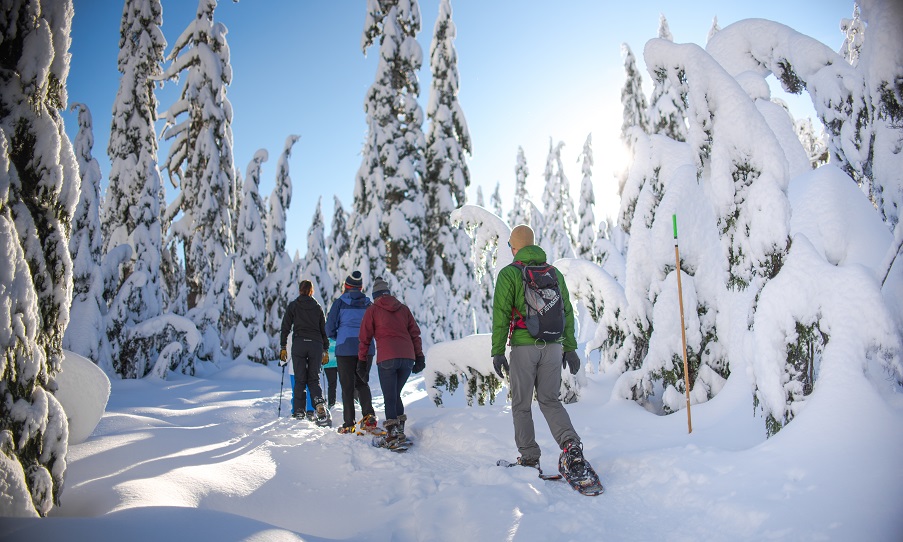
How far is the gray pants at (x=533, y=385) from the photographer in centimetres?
403

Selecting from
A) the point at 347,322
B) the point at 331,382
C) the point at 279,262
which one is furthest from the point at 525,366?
the point at 279,262

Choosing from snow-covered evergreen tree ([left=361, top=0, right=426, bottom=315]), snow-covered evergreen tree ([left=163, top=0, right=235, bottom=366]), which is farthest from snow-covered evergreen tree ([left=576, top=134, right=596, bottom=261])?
snow-covered evergreen tree ([left=163, top=0, right=235, bottom=366])

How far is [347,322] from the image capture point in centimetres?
627

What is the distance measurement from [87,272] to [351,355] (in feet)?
27.3

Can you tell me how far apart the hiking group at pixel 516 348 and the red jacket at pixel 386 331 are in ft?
0.04

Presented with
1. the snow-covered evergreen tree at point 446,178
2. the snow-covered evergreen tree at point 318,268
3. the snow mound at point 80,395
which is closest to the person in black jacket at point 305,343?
the snow mound at point 80,395

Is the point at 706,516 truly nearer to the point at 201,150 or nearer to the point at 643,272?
the point at 643,272

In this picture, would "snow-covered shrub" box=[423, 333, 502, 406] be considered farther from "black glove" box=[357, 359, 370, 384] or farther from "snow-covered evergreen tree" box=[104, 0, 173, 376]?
"snow-covered evergreen tree" box=[104, 0, 173, 376]

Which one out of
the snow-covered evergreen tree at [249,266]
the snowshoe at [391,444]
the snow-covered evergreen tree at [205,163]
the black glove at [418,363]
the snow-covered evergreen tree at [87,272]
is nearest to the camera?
the snowshoe at [391,444]

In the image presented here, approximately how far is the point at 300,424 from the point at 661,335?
501 centimetres

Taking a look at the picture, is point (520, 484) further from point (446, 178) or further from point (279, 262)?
point (279, 262)

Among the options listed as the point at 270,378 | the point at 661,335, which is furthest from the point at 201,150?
the point at 661,335

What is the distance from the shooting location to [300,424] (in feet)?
21.4

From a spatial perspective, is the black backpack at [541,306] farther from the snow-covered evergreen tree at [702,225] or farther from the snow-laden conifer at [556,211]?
the snow-laden conifer at [556,211]
